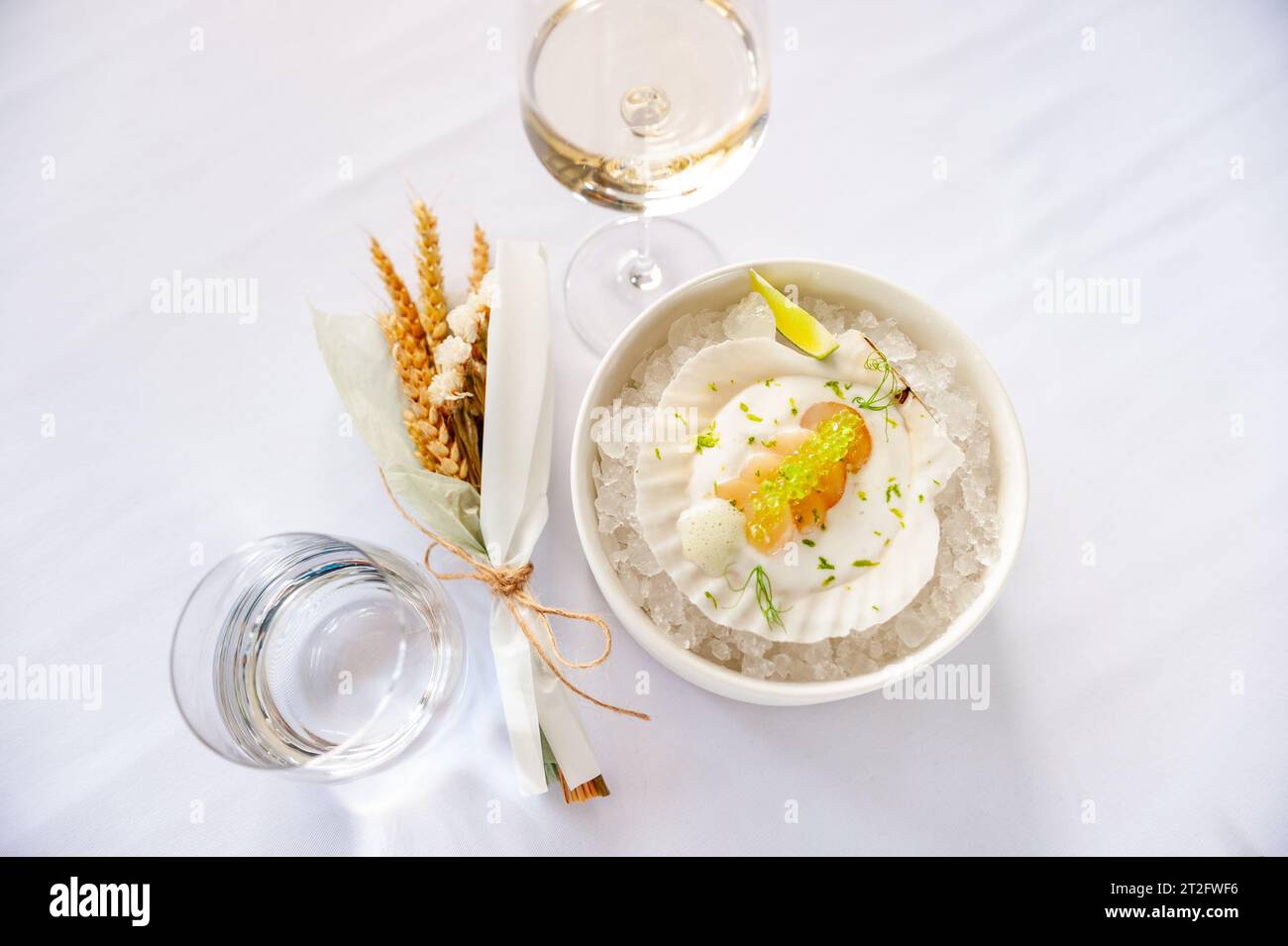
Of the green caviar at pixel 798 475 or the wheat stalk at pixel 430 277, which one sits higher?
the wheat stalk at pixel 430 277

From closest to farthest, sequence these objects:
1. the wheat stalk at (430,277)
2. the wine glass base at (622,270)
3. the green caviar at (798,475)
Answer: the green caviar at (798,475) → the wheat stalk at (430,277) → the wine glass base at (622,270)

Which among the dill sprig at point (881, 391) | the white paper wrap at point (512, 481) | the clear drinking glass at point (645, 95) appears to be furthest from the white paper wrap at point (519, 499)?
the dill sprig at point (881, 391)

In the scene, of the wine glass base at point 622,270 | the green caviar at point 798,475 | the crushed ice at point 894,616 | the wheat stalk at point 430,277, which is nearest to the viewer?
the green caviar at point 798,475

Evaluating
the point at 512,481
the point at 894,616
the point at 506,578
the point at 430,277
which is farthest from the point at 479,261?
the point at 894,616

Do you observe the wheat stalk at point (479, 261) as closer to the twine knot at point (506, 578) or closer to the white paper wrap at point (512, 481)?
the white paper wrap at point (512, 481)

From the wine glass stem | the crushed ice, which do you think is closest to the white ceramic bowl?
the crushed ice

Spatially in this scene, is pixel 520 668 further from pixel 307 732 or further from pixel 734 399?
pixel 734 399

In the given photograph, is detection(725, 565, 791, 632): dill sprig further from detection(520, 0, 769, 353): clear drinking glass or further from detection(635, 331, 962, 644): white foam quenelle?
detection(520, 0, 769, 353): clear drinking glass

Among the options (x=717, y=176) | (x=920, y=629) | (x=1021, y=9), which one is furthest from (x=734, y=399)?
(x=1021, y=9)
